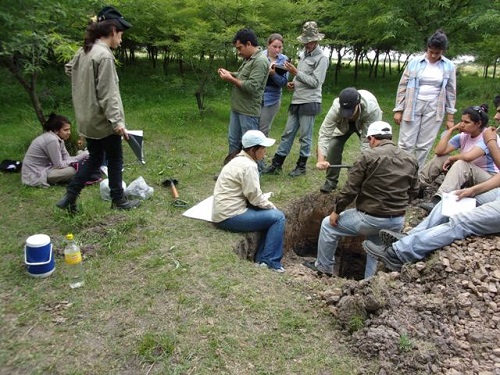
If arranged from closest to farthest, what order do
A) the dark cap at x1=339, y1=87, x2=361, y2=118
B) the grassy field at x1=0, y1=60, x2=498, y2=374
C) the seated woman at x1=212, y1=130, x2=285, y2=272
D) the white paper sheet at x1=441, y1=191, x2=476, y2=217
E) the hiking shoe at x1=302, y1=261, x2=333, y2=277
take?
the grassy field at x1=0, y1=60, x2=498, y2=374, the white paper sheet at x1=441, y1=191, x2=476, y2=217, the seated woman at x1=212, y1=130, x2=285, y2=272, the dark cap at x1=339, y1=87, x2=361, y2=118, the hiking shoe at x1=302, y1=261, x2=333, y2=277

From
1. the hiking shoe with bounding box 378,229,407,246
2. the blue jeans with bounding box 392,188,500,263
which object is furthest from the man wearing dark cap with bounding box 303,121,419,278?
the blue jeans with bounding box 392,188,500,263

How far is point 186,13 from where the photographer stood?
9195 mm

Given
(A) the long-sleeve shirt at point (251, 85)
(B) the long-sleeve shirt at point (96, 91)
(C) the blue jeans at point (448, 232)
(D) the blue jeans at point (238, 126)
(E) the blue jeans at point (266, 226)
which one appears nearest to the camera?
(B) the long-sleeve shirt at point (96, 91)

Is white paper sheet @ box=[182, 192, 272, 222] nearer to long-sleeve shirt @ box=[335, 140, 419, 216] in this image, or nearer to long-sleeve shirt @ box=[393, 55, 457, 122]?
long-sleeve shirt @ box=[335, 140, 419, 216]

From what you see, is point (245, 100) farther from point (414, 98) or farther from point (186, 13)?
point (186, 13)

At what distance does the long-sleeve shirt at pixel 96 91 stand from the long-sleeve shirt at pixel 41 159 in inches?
56.1

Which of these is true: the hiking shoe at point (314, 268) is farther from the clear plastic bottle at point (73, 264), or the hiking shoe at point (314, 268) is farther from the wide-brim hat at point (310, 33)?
the wide-brim hat at point (310, 33)

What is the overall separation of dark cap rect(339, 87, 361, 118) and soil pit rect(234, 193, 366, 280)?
147cm

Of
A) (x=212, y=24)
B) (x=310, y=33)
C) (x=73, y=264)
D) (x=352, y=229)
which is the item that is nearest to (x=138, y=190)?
(x=73, y=264)

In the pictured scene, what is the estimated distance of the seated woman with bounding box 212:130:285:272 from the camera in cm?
425

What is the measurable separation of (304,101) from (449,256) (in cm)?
298

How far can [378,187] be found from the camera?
3.97 m

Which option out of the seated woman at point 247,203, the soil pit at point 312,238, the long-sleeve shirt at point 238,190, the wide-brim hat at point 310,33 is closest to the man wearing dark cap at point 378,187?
the seated woman at point 247,203

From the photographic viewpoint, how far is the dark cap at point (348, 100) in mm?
4543
